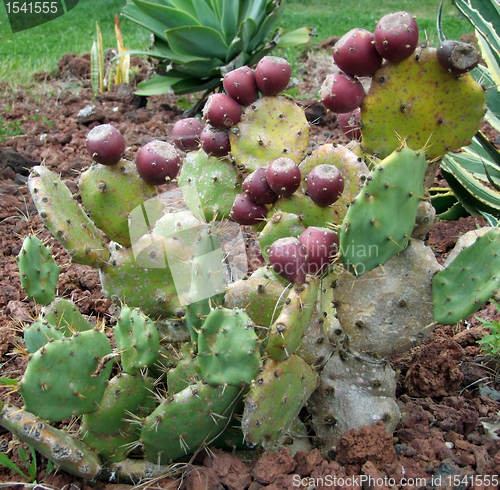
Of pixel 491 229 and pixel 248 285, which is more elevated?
pixel 491 229

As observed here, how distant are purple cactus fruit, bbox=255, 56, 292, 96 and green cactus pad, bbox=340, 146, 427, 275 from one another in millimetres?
644

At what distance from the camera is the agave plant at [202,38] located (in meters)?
3.88

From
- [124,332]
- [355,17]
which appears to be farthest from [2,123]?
[355,17]

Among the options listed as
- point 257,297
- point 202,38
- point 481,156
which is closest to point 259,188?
point 257,297

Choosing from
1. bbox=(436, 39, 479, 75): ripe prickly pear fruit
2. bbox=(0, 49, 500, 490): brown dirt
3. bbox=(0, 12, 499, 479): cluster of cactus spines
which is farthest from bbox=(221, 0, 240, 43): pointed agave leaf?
bbox=(436, 39, 479, 75): ripe prickly pear fruit

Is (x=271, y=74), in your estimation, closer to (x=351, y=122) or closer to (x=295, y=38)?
(x=351, y=122)

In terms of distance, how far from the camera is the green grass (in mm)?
5971

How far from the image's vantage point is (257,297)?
1.62 metres

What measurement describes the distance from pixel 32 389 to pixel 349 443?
86cm

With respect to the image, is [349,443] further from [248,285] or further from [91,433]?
[91,433]

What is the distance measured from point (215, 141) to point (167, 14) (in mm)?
2460

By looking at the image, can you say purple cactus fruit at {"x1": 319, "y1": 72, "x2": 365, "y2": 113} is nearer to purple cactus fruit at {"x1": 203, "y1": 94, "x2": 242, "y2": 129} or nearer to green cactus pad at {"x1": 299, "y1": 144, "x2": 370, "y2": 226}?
green cactus pad at {"x1": 299, "y1": 144, "x2": 370, "y2": 226}

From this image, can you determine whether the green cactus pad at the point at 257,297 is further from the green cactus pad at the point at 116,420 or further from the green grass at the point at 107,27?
the green grass at the point at 107,27

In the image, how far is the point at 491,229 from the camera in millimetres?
1532
